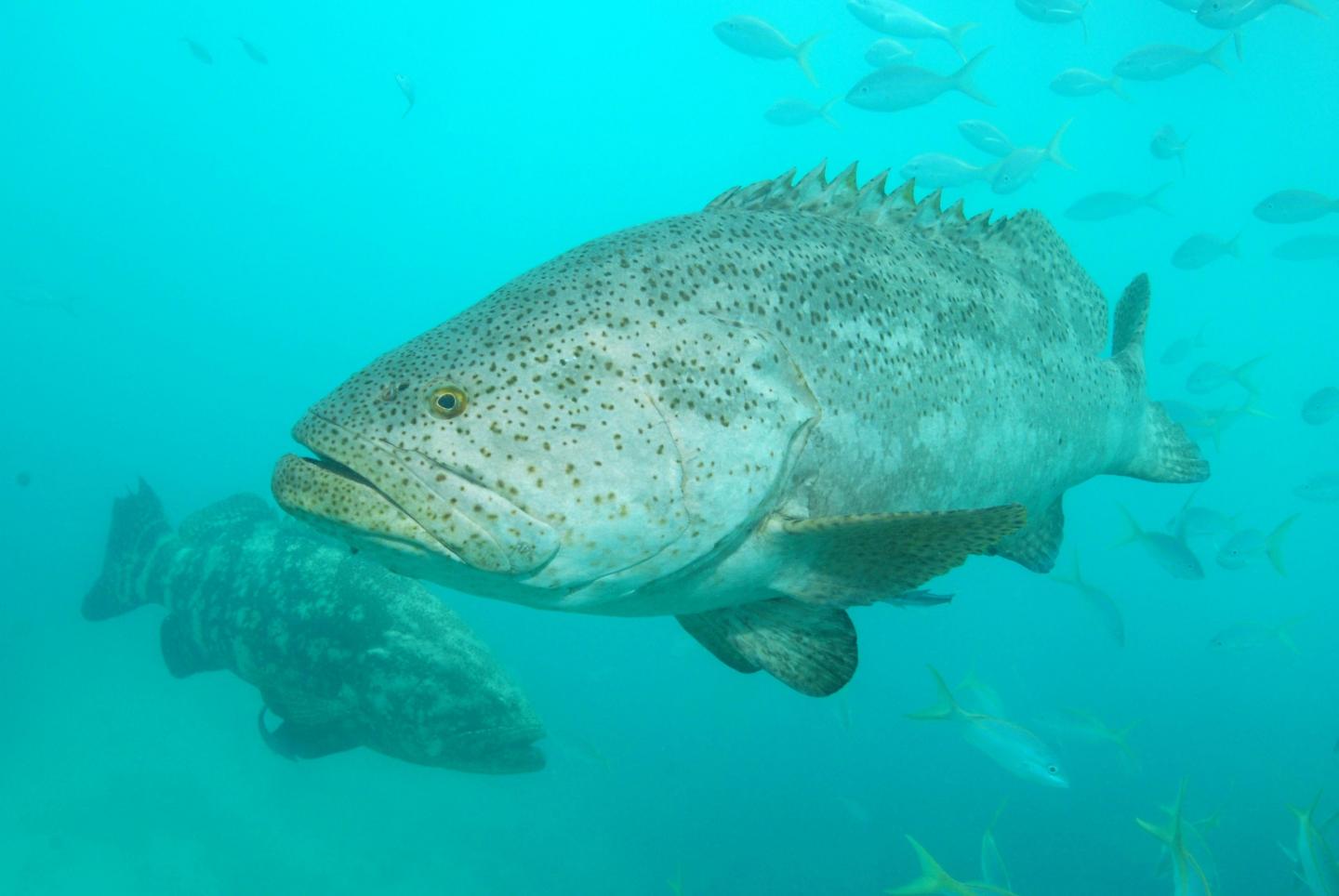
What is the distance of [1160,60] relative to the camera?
1250 centimetres

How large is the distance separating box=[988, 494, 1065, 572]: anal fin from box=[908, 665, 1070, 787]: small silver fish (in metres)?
3.73

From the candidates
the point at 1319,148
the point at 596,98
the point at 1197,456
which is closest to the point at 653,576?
the point at 1197,456

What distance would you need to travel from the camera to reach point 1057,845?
14352mm

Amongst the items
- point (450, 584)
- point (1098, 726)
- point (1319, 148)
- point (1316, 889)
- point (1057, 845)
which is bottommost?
point (1057, 845)

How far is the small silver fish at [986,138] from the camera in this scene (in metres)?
12.0

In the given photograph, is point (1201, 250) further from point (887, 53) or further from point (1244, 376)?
point (887, 53)

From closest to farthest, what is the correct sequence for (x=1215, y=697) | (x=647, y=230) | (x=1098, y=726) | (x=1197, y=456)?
(x=647, y=230) < (x=1197, y=456) < (x=1098, y=726) < (x=1215, y=697)

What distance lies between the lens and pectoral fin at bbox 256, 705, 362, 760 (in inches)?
227

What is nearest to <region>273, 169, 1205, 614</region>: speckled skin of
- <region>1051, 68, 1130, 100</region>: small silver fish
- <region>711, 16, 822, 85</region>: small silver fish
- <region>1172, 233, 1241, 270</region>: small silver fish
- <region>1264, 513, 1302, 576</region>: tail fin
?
<region>711, 16, 822, 85</region>: small silver fish

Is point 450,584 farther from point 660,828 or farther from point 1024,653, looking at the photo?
point 1024,653

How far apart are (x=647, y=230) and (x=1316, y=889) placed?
695 cm

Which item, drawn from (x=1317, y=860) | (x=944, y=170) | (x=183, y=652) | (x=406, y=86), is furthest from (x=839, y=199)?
(x=406, y=86)

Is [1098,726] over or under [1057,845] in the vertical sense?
over

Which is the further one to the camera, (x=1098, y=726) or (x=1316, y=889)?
(x=1098, y=726)
